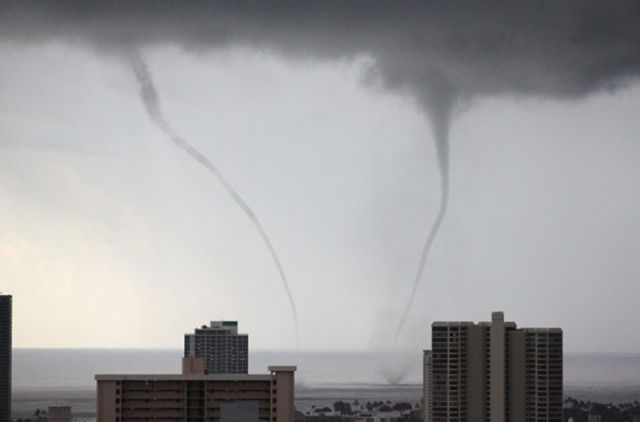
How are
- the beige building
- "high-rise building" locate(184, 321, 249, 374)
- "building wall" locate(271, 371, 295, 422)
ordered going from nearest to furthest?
1. "building wall" locate(271, 371, 295, 422)
2. the beige building
3. "high-rise building" locate(184, 321, 249, 374)

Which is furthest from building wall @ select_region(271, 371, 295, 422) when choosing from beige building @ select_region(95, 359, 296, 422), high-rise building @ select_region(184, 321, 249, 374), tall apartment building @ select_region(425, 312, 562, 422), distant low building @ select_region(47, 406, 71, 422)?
high-rise building @ select_region(184, 321, 249, 374)

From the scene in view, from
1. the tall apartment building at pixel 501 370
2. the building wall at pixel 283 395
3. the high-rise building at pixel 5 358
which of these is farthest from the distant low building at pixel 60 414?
the high-rise building at pixel 5 358

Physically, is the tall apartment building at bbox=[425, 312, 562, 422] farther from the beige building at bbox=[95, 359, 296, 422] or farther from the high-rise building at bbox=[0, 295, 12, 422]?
the high-rise building at bbox=[0, 295, 12, 422]

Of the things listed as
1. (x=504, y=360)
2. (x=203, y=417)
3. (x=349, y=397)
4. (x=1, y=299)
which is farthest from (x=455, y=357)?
(x=349, y=397)

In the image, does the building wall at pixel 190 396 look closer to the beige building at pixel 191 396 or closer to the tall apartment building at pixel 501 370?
the beige building at pixel 191 396

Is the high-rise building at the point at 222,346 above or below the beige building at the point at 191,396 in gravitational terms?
above

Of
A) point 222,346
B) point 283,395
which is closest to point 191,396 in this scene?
point 283,395

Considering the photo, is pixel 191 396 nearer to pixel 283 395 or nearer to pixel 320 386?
pixel 283 395
